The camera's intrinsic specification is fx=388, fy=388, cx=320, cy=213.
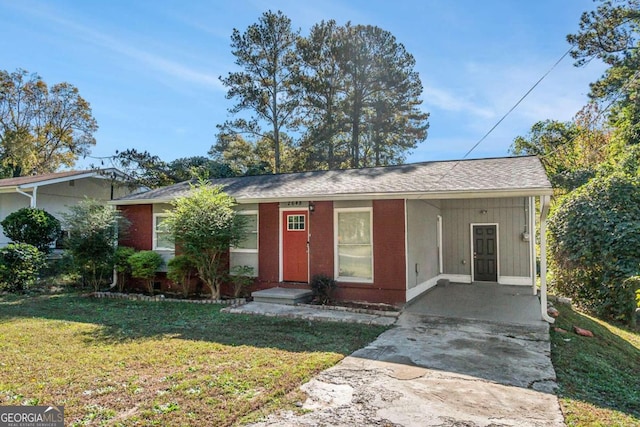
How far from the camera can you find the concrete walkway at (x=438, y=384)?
3.47 metres

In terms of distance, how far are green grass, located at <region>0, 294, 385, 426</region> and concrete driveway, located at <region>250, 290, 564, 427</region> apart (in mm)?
367

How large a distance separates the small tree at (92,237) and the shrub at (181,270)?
6.36 feet

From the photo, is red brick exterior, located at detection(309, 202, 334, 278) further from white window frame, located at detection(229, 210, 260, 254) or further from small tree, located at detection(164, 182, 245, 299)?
small tree, located at detection(164, 182, 245, 299)

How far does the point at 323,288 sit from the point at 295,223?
1.90 meters

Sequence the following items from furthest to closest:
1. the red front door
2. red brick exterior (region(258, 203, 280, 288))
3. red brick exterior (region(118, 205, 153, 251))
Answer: red brick exterior (region(118, 205, 153, 251)) → red brick exterior (region(258, 203, 280, 288)) → the red front door

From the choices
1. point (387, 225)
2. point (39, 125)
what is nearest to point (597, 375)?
point (387, 225)

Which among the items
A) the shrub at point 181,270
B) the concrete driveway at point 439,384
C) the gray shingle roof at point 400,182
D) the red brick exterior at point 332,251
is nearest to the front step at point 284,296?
the red brick exterior at point 332,251

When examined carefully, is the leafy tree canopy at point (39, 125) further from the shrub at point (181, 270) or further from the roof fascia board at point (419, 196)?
the shrub at point (181, 270)

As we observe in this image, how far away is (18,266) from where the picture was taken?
1090cm

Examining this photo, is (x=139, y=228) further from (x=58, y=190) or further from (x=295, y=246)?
(x=58, y=190)

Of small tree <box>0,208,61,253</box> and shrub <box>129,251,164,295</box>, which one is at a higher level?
small tree <box>0,208,61,253</box>

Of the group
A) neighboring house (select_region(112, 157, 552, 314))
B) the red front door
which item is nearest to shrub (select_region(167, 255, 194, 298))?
neighboring house (select_region(112, 157, 552, 314))

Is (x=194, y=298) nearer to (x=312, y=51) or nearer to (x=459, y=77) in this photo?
(x=459, y=77)

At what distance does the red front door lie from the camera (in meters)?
9.63
